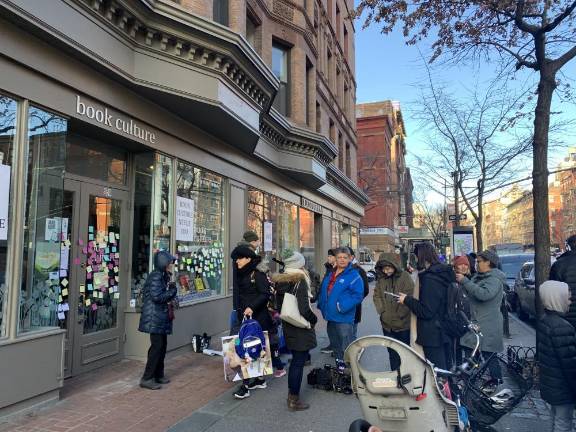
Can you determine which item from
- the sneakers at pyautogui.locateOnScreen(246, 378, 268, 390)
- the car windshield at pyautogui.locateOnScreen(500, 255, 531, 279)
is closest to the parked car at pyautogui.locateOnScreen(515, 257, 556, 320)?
the car windshield at pyautogui.locateOnScreen(500, 255, 531, 279)

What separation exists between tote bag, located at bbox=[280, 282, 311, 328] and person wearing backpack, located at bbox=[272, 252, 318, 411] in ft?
0.14

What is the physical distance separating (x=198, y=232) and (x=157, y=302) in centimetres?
336

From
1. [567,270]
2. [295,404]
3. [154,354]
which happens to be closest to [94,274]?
[154,354]

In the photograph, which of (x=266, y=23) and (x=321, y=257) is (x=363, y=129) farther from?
(x=266, y=23)

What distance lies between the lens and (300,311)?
4984 mm

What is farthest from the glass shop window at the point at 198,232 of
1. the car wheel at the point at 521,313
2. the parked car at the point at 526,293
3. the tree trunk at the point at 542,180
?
the car wheel at the point at 521,313

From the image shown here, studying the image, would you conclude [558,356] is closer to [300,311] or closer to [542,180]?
[300,311]

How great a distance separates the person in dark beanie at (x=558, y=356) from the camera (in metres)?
3.35

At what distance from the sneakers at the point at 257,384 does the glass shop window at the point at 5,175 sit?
286 cm

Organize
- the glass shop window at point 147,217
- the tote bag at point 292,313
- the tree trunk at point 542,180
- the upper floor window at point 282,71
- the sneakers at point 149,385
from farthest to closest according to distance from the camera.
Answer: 1. the upper floor window at point 282,71
2. the glass shop window at point 147,217
3. the tree trunk at point 542,180
4. the sneakers at point 149,385
5. the tote bag at point 292,313

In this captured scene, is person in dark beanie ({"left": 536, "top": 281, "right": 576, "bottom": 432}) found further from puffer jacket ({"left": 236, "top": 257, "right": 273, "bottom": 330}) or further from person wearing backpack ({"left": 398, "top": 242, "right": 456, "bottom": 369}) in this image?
puffer jacket ({"left": 236, "top": 257, "right": 273, "bottom": 330})

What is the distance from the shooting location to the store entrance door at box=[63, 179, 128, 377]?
242 inches

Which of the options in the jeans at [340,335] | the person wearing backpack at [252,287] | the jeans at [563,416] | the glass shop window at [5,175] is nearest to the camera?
the jeans at [563,416]

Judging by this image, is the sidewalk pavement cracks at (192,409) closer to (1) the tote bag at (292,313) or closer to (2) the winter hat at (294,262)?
(1) the tote bag at (292,313)
